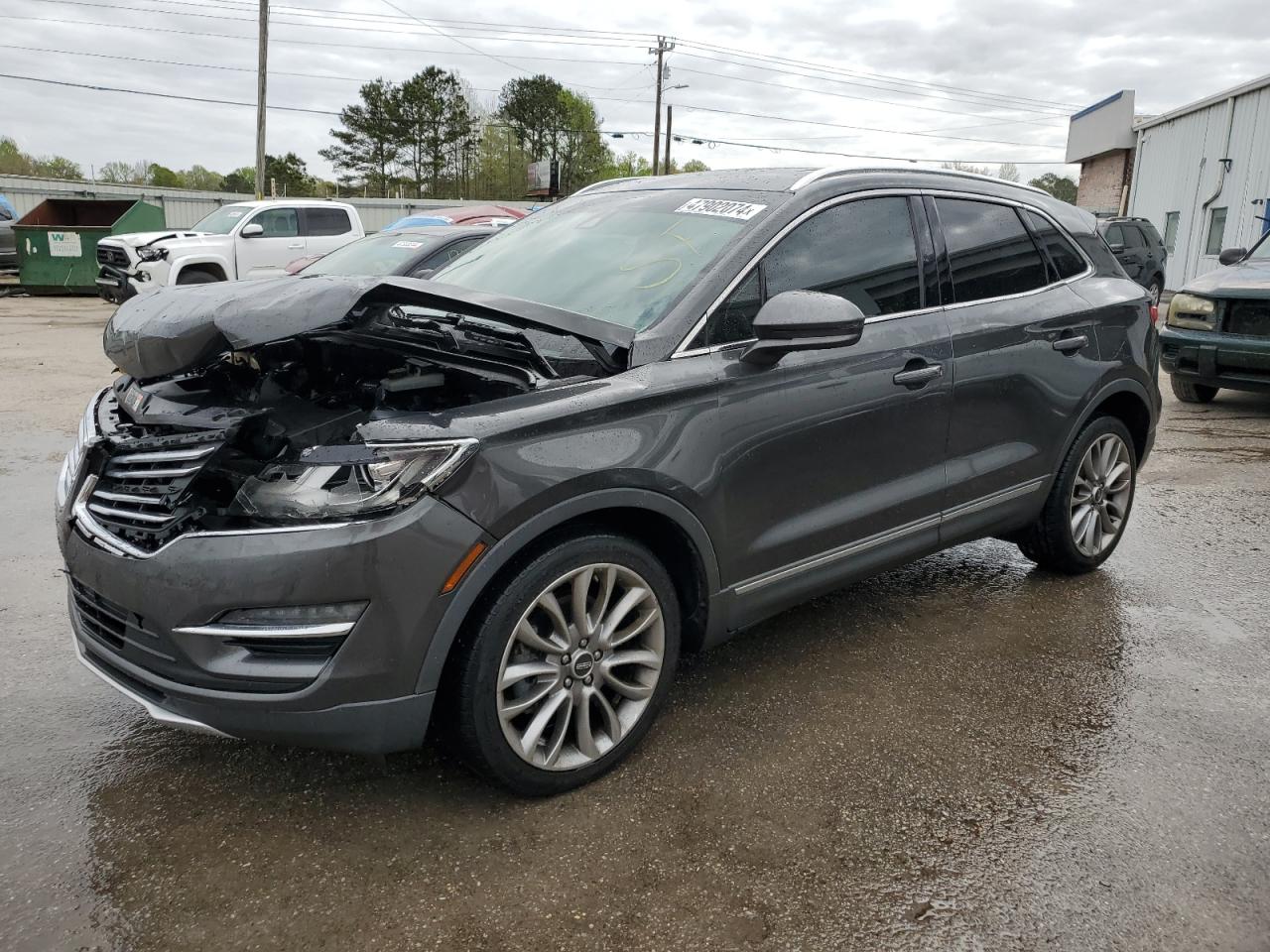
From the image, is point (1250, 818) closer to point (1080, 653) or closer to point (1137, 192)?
point (1080, 653)

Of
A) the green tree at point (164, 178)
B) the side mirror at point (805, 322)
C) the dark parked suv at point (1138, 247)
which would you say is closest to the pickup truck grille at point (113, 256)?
the side mirror at point (805, 322)

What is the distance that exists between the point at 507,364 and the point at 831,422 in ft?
3.76

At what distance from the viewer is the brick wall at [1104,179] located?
1331 inches

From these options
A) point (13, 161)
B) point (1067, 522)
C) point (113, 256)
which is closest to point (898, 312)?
point (1067, 522)

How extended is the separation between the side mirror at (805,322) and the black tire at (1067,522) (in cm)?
188

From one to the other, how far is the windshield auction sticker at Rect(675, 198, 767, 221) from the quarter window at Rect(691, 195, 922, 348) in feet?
0.53

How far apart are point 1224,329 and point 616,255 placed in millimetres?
7481

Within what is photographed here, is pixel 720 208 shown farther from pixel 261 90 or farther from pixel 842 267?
pixel 261 90

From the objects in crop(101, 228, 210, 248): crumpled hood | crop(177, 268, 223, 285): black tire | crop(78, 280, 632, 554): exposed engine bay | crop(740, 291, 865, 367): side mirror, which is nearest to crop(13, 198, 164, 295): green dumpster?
crop(101, 228, 210, 248): crumpled hood

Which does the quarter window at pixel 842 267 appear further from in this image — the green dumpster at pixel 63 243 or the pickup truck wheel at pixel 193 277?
the green dumpster at pixel 63 243

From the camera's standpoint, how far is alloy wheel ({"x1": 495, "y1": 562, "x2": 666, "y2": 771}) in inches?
103

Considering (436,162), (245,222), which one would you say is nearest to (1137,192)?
(245,222)

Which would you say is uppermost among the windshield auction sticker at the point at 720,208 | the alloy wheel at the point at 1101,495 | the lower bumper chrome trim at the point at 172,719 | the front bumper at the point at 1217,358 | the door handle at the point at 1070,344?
the windshield auction sticker at the point at 720,208

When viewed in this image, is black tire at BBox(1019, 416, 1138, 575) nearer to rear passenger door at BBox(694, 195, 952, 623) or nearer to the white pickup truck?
rear passenger door at BBox(694, 195, 952, 623)
